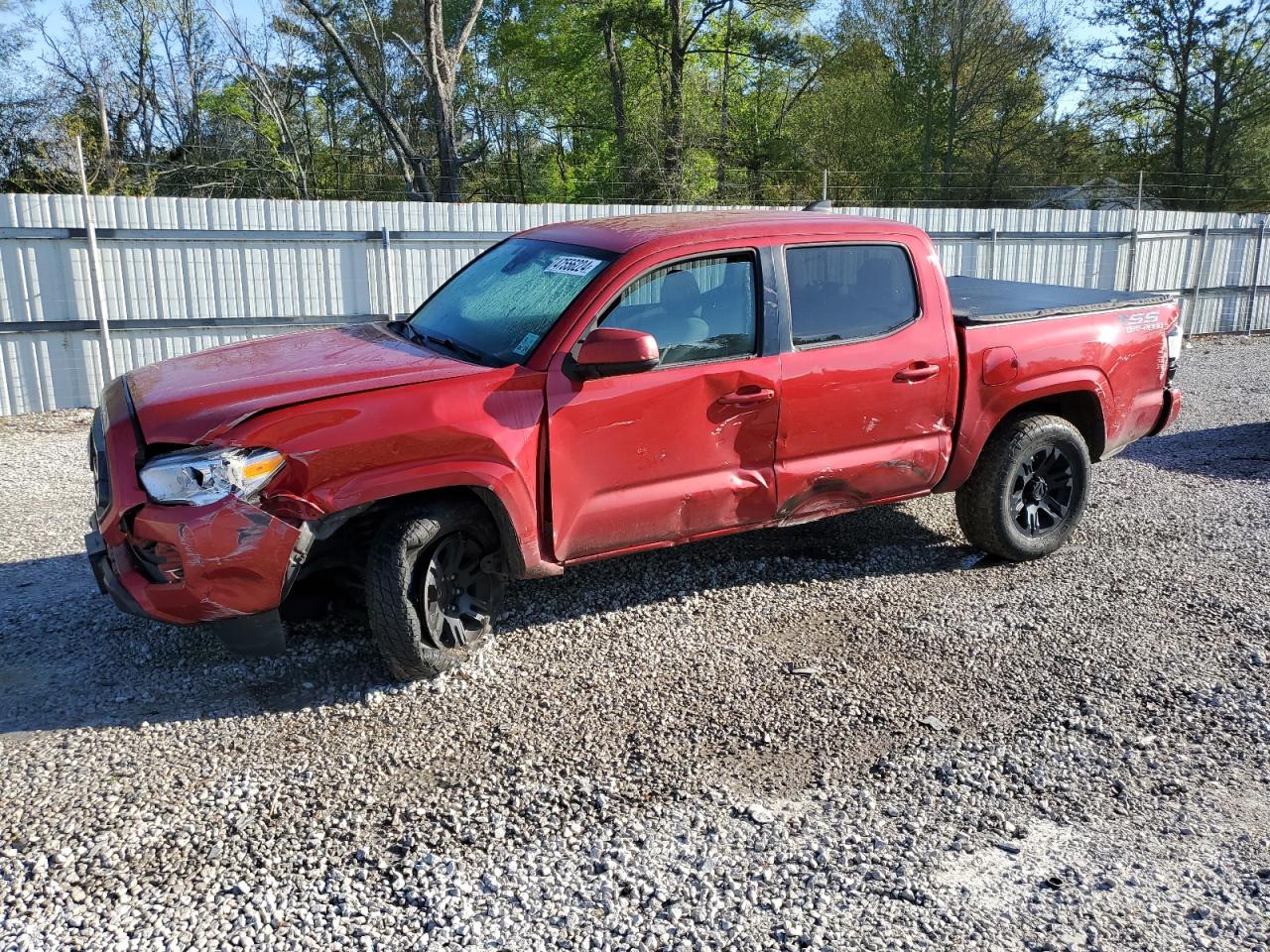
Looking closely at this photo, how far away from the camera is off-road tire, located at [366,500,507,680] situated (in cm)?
403

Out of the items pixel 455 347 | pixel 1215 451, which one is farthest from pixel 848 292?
pixel 1215 451

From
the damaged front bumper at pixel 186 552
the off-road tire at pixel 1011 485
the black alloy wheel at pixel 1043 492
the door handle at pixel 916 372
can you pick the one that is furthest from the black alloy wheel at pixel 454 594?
the black alloy wheel at pixel 1043 492

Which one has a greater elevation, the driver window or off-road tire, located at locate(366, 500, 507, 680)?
the driver window

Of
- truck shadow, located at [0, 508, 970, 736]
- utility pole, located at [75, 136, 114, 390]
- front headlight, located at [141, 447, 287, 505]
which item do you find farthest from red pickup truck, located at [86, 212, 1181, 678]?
utility pole, located at [75, 136, 114, 390]

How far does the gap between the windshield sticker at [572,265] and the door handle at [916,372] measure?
1.63 metres

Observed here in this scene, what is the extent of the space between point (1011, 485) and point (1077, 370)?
2.50 feet

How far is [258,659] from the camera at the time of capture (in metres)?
4.51

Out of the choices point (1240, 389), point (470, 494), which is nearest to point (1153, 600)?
point (470, 494)

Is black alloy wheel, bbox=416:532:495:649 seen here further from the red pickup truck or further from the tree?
the tree

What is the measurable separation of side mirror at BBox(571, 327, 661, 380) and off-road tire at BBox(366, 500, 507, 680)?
74 centimetres

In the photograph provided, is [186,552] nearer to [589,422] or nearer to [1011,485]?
[589,422]

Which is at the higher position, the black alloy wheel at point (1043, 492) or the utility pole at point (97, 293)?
the utility pole at point (97, 293)

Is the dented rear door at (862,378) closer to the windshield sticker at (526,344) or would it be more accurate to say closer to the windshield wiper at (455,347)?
the windshield sticker at (526,344)

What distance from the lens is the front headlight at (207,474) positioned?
369cm
